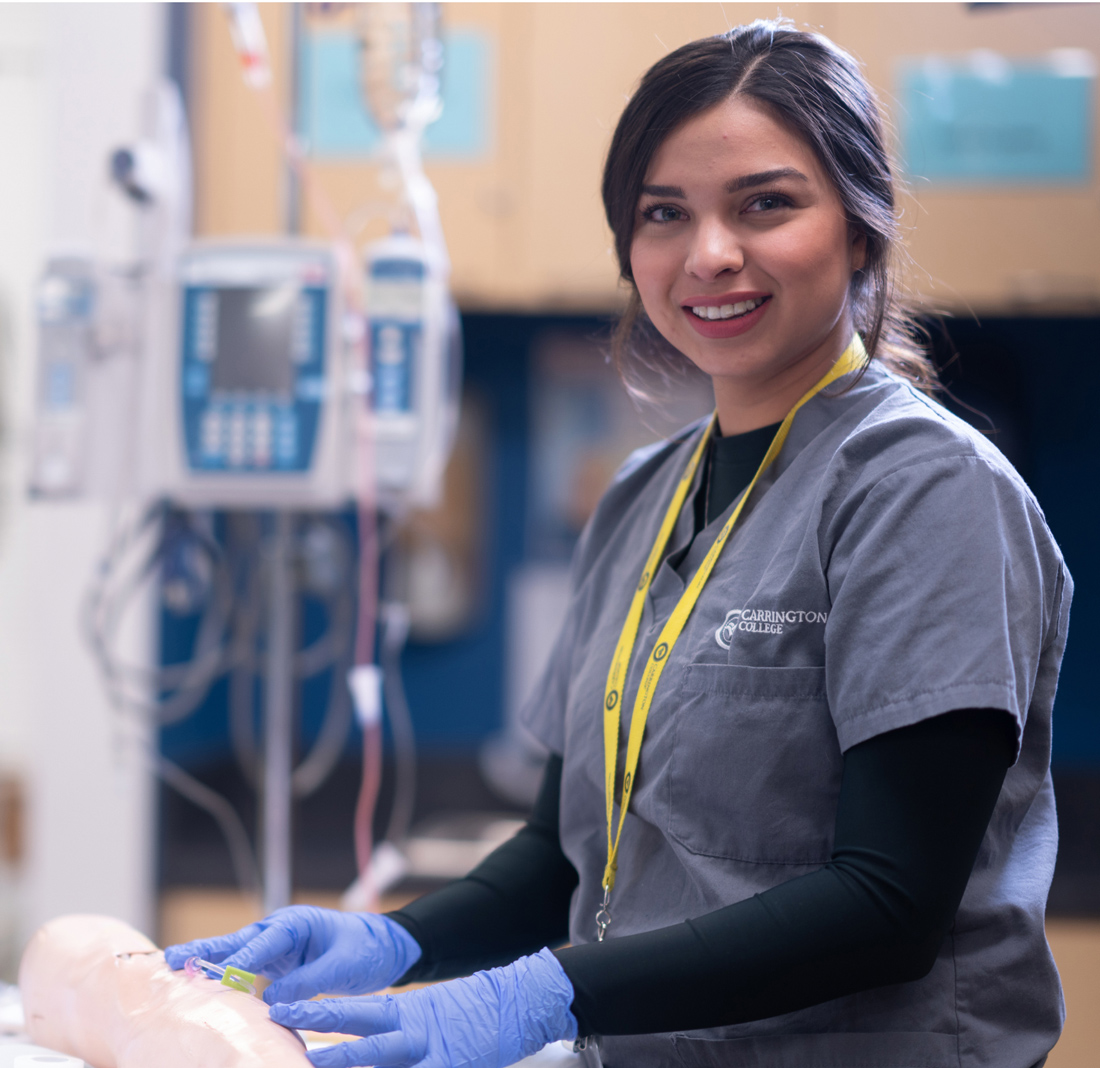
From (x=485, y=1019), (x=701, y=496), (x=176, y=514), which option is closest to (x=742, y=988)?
(x=485, y=1019)

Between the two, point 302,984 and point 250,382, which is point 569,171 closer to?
point 250,382

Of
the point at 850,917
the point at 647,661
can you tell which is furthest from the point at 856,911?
the point at 647,661

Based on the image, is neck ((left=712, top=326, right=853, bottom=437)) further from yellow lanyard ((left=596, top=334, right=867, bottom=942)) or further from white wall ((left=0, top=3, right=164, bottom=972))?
white wall ((left=0, top=3, right=164, bottom=972))

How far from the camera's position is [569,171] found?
234 centimetres

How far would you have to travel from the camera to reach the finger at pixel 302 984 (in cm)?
93

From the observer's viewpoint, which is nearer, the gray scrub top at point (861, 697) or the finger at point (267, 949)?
the gray scrub top at point (861, 697)

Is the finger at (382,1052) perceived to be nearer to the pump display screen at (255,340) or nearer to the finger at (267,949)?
the finger at (267,949)

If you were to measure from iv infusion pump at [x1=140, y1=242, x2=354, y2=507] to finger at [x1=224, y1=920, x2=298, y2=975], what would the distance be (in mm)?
895

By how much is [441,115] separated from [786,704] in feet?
6.08

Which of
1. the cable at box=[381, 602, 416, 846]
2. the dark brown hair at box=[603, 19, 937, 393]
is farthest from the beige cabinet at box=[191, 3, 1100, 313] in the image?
the dark brown hair at box=[603, 19, 937, 393]

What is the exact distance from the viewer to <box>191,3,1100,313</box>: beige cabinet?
7.32 ft

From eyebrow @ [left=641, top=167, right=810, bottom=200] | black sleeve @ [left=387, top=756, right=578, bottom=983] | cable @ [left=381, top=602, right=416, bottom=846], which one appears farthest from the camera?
cable @ [left=381, top=602, right=416, bottom=846]

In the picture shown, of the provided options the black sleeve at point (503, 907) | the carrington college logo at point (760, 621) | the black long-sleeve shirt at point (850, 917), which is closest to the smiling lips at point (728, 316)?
the carrington college logo at point (760, 621)

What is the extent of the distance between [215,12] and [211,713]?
152cm
